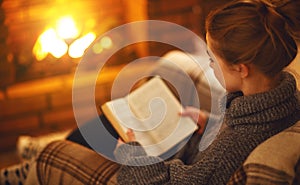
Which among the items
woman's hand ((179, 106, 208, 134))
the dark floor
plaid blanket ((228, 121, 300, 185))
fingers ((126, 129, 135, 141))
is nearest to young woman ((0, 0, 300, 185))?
plaid blanket ((228, 121, 300, 185))

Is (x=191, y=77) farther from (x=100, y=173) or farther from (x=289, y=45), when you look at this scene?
(x=289, y=45)

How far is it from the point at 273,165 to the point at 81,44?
1.62 metres

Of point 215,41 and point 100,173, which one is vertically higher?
point 215,41

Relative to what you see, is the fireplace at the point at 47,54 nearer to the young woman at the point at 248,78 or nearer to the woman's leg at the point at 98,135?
the woman's leg at the point at 98,135

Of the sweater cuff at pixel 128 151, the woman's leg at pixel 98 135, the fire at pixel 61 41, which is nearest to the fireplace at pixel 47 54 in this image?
the fire at pixel 61 41

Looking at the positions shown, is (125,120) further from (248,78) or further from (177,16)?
(177,16)

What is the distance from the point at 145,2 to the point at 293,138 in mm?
1614

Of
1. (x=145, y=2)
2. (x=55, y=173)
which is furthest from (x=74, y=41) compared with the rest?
(x=55, y=173)

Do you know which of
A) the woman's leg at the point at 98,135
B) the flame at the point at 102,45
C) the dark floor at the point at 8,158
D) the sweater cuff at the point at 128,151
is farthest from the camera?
the flame at the point at 102,45

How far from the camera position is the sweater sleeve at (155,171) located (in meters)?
1.20

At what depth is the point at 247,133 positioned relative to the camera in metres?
1.18

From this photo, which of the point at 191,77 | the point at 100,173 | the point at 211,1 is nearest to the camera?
the point at 100,173

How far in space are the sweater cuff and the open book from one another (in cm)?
11

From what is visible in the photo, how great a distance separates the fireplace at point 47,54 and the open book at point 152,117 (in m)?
0.90
